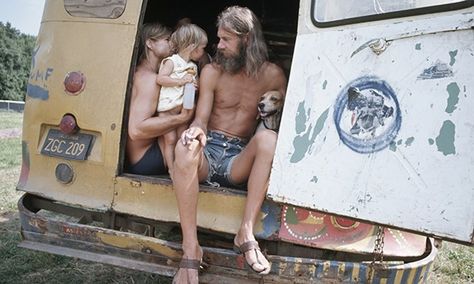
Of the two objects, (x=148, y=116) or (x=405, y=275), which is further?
(x=148, y=116)

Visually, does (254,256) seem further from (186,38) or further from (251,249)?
(186,38)

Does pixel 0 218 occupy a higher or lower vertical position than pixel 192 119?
lower

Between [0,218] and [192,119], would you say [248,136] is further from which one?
[0,218]

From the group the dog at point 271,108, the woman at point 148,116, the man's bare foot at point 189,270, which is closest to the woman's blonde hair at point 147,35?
the woman at point 148,116

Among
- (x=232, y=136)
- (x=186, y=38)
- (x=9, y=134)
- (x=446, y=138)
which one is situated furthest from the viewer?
(x=9, y=134)

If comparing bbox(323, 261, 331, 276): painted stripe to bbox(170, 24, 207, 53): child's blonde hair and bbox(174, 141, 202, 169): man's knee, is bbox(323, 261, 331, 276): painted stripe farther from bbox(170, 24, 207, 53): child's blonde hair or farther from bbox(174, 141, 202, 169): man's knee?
bbox(170, 24, 207, 53): child's blonde hair

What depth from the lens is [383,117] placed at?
7.47 feet

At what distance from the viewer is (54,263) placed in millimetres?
4070

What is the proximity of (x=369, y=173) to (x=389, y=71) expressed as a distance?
0.49 meters

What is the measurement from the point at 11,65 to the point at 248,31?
165 ft

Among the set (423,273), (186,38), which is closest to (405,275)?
(423,273)

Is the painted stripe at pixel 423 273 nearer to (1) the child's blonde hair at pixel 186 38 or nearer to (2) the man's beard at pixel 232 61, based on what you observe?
(2) the man's beard at pixel 232 61

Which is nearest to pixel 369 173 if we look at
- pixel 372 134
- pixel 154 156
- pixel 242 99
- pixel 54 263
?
pixel 372 134

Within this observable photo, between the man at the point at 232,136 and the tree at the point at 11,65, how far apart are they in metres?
48.4
